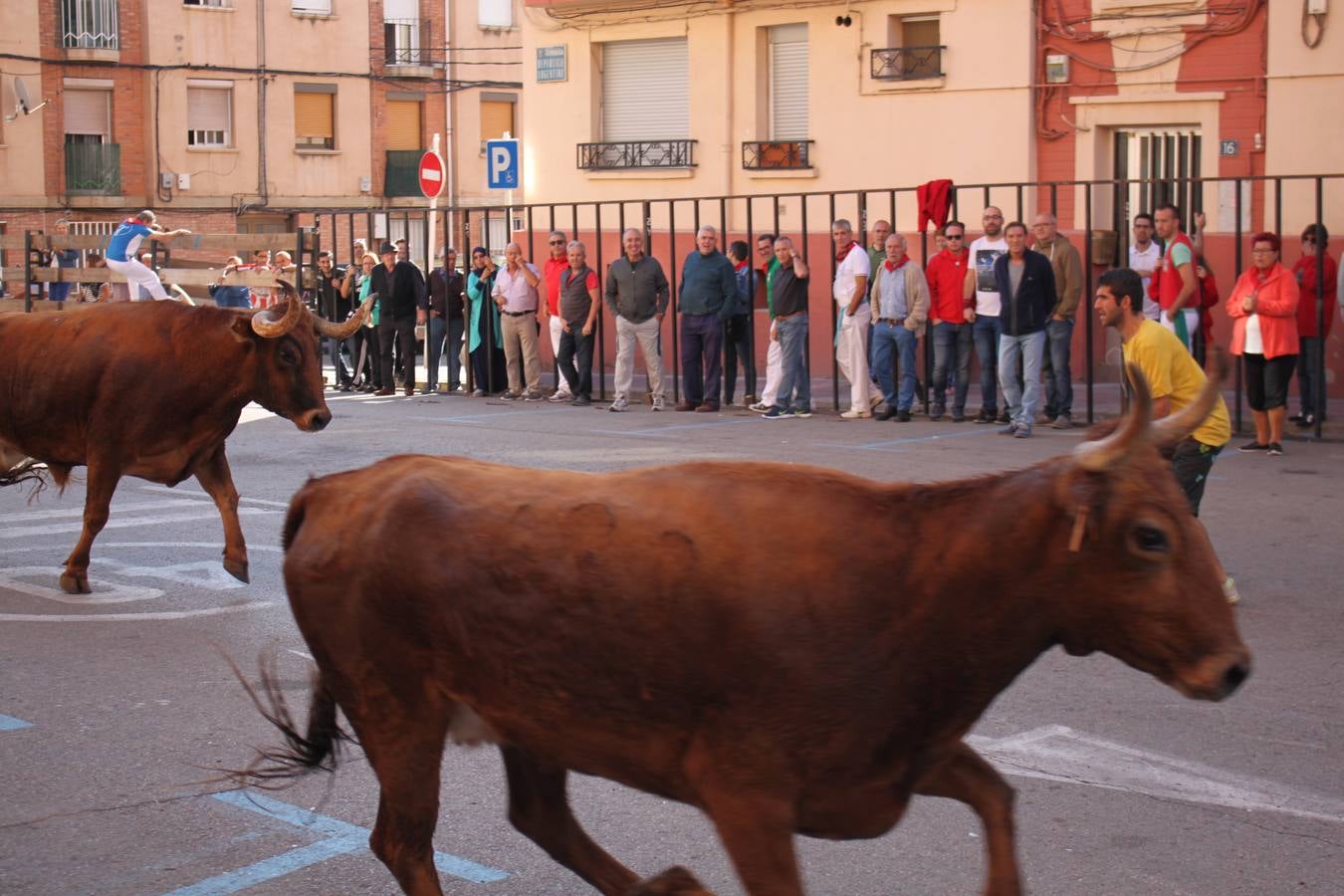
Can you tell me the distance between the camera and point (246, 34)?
44.1 meters

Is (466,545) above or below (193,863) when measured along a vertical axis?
above

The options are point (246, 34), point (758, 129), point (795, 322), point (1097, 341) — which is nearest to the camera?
point (795, 322)

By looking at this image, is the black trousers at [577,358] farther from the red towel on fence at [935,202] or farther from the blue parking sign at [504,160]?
the red towel on fence at [935,202]

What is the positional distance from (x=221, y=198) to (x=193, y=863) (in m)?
41.1

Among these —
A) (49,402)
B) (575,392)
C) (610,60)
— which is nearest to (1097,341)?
(575,392)

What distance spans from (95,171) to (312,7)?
23.2 feet

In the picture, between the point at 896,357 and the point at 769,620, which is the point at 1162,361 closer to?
the point at 769,620

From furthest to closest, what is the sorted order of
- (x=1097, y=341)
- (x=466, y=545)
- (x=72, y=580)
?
1. (x=1097, y=341)
2. (x=72, y=580)
3. (x=466, y=545)

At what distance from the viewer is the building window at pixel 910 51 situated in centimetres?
2291

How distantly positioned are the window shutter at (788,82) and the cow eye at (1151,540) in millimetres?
21151

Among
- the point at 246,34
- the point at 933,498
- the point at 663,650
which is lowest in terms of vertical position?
the point at 663,650

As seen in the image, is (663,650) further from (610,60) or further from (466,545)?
(610,60)

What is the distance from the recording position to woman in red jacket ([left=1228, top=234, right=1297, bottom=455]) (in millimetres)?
14891

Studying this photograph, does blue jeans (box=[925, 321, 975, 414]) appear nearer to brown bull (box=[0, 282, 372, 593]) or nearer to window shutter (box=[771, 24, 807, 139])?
window shutter (box=[771, 24, 807, 139])
